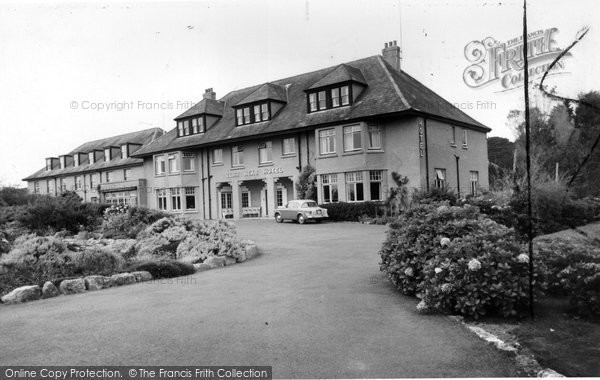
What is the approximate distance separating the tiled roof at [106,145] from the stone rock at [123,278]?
139ft

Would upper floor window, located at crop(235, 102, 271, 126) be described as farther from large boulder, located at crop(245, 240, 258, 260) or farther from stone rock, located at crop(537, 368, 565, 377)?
stone rock, located at crop(537, 368, 565, 377)

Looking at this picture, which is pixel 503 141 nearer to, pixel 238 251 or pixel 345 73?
pixel 345 73

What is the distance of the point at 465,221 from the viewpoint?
308 inches

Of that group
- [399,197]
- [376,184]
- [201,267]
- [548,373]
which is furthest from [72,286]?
[376,184]

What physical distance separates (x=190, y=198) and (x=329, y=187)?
50.8 ft

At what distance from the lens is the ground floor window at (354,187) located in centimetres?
2950

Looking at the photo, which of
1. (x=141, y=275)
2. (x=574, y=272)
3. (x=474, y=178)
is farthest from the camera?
(x=474, y=178)

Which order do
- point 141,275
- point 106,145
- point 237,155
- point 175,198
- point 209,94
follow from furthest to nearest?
point 106,145 → point 209,94 → point 175,198 → point 237,155 → point 141,275

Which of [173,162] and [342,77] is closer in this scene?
[342,77]

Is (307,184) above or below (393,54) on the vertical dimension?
below

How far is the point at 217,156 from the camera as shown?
3878cm

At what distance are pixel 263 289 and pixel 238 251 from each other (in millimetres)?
4313

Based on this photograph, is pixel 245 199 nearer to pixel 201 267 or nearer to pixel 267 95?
pixel 267 95

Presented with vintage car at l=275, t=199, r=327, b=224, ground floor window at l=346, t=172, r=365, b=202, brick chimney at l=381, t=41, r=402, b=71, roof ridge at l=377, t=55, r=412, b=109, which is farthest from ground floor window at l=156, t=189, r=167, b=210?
brick chimney at l=381, t=41, r=402, b=71
